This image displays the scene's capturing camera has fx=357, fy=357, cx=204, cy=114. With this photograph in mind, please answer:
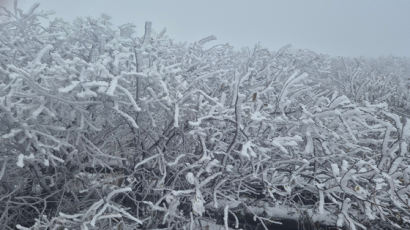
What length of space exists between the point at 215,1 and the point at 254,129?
148 m

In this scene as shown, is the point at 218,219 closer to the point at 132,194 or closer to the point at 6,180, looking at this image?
the point at 132,194

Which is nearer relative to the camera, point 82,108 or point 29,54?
point 82,108

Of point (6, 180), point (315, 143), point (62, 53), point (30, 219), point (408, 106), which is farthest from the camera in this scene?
point (408, 106)

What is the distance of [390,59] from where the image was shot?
410 inches

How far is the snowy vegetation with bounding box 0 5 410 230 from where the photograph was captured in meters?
2.17

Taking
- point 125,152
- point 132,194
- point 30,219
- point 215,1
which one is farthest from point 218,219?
point 215,1

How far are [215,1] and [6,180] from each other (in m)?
149

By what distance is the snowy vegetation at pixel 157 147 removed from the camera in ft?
7.13

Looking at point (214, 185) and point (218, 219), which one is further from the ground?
point (214, 185)

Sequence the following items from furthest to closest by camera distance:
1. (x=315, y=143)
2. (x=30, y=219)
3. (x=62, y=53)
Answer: (x=62, y=53) → (x=315, y=143) → (x=30, y=219)

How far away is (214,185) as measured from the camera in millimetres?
2494

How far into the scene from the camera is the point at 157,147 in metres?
2.56

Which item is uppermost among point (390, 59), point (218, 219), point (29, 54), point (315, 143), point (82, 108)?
point (390, 59)

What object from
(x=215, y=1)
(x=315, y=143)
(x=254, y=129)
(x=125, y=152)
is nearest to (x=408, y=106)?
(x=315, y=143)
